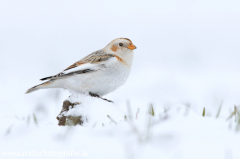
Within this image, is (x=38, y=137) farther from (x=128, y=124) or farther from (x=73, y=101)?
(x=73, y=101)

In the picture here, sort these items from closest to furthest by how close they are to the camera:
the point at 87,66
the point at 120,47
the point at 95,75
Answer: the point at 95,75 < the point at 87,66 < the point at 120,47

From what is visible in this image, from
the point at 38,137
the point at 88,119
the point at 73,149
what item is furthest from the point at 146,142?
the point at 88,119

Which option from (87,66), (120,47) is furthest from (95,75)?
(120,47)

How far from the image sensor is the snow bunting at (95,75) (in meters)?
4.14

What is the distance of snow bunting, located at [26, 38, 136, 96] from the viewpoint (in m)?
4.14

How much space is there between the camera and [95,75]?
414 centimetres

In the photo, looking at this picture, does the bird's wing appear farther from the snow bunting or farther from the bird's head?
the bird's head

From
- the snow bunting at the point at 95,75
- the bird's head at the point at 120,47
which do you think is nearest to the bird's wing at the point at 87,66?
the snow bunting at the point at 95,75

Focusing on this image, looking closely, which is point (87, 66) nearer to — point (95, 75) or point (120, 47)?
point (95, 75)

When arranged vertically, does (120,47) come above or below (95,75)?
above

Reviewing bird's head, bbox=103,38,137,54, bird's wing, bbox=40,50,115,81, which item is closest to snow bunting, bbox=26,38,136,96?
bird's wing, bbox=40,50,115,81

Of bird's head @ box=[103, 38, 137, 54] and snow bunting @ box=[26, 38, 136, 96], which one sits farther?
bird's head @ box=[103, 38, 137, 54]

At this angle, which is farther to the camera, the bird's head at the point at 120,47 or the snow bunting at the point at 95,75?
the bird's head at the point at 120,47

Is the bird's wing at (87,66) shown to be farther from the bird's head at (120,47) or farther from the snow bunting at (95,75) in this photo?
the bird's head at (120,47)
